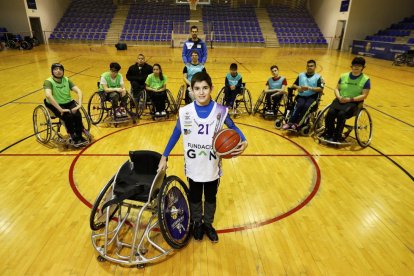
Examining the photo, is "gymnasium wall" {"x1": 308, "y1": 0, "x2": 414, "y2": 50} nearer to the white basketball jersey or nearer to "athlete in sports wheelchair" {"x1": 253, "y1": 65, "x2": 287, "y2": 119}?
"athlete in sports wheelchair" {"x1": 253, "y1": 65, "x2": 287, "y2": 119}

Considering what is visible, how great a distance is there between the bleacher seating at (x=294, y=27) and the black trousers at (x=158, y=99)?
16.0 meters

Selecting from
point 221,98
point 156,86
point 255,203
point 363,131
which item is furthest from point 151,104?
point 363,131

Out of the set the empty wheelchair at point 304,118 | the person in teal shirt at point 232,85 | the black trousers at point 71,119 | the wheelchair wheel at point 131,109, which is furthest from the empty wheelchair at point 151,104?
the empty wheelchair at point 304,118

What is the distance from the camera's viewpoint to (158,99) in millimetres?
5090

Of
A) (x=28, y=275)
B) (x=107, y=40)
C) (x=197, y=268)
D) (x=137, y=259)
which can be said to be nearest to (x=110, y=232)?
(x=137, y=259)

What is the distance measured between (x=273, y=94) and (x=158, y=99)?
2.03 metres

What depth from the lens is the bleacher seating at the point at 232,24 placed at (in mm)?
19000

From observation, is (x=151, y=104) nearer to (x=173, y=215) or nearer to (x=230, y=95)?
(x=230, y=95)

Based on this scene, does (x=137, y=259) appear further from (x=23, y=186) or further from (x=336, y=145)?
(x=336, y=145)

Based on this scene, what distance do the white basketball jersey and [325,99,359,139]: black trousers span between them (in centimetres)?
256

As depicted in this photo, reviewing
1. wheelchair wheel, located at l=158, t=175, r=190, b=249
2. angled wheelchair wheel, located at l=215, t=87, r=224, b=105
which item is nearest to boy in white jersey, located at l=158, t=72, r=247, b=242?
wheelchair wheel, located at l=158, t=175, r=190, b=249

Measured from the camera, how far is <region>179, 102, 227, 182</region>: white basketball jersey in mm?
1968

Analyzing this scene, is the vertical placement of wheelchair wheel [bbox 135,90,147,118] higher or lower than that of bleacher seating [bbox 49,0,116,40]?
lower

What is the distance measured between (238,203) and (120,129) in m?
2.69
